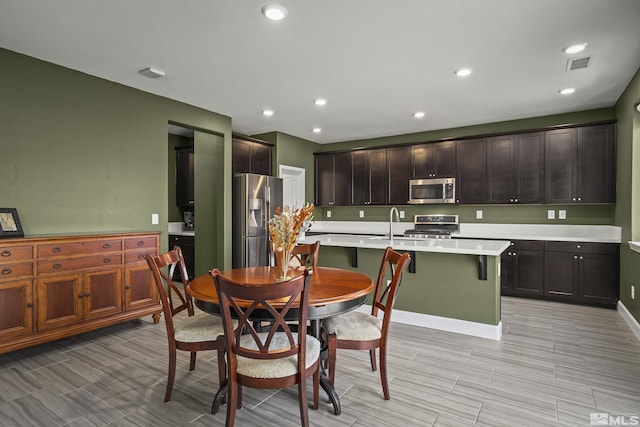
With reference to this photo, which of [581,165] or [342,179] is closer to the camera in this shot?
[581,165]

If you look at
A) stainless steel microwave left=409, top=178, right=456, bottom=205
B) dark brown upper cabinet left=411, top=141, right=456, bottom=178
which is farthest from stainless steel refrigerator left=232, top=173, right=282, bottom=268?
dark brown upper cabinet left=411, top=141, right=456, bottom=178

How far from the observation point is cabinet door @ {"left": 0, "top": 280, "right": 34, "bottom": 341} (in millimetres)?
→ 2721

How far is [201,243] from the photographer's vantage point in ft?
18.4

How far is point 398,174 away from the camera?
20.5 feet

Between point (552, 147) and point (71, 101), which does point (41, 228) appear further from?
point (552, 147)

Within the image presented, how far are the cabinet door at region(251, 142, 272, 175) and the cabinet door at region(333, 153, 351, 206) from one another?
4.61ft

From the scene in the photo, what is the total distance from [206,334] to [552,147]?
5.13 meters

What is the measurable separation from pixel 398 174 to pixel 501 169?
1625 millimetres

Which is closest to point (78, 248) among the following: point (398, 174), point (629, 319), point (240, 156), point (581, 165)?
point (240, 156)

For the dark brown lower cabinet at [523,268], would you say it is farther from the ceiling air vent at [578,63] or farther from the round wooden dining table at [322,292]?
the round wooden dining table at [322,292]

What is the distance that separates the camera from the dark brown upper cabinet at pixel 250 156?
216 inches

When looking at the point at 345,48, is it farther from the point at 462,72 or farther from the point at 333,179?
the point at 333,179

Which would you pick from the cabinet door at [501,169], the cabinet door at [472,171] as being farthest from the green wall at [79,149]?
the cabinet door at [501,169]

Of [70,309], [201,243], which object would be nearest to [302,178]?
[201,243]
